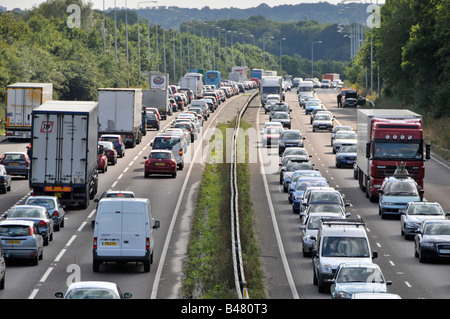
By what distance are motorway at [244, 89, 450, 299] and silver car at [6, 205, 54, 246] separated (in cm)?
679

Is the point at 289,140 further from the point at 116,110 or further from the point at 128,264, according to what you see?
the point at 128,264

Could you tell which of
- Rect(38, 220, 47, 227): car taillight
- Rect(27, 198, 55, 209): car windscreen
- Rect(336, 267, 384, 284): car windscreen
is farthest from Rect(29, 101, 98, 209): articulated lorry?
Rect(336, 267, 384, 284): car windscreen

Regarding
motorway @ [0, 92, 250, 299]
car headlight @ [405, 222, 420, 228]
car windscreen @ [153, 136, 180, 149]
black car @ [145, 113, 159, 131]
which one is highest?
black car @ [145, 113, 159, 131]

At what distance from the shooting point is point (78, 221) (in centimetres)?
4081

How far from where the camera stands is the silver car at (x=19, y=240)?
30.9m

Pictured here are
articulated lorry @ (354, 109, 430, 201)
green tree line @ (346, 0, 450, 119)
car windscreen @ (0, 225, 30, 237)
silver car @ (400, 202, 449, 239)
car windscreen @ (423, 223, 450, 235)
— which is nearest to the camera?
car windscreen @ (0, 225, 30, 237)

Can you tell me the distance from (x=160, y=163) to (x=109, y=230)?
82.2ft

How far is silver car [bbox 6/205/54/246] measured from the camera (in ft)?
114

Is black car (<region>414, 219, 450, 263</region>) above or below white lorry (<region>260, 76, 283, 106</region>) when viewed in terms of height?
below

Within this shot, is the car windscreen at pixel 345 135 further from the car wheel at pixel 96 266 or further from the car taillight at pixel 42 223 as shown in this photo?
the car wheel at pixel 96 266

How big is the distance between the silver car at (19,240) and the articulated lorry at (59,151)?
37.3 feet

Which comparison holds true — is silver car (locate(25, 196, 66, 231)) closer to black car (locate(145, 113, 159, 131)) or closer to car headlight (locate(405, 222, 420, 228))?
car headlight (locate(405, 222, 420, 228))

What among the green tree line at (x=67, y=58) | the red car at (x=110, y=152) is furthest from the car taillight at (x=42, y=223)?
the green tree line at (x=67, y=58)

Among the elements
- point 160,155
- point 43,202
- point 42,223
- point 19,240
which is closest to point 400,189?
point 43,202
